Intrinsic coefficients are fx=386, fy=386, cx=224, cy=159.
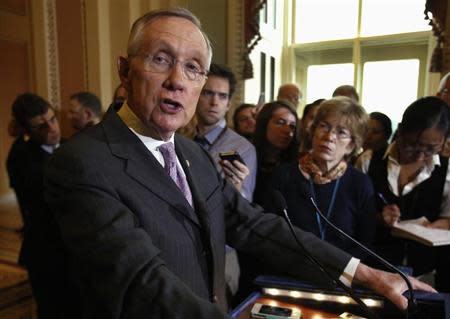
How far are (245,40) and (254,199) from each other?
299 centimetres

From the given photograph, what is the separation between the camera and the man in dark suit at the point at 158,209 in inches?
29.1

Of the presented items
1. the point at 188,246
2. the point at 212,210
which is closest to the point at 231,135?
the point at 212,210

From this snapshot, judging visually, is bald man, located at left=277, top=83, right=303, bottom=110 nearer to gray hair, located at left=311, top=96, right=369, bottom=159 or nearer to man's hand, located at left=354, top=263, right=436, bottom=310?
gray hair, located at left=311, top=96, right=369, bottom=159

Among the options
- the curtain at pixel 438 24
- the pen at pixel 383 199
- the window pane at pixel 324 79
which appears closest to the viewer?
the pen at pixel 383 199

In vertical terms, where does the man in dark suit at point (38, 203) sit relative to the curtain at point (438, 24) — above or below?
below

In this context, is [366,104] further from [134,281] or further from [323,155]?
[134,281]

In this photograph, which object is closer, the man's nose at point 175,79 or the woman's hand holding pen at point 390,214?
the man's nose at point 175,79

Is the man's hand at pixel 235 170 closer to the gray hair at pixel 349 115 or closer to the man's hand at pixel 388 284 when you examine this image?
the gray hair at pixel 349 115

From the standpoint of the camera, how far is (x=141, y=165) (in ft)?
3.01

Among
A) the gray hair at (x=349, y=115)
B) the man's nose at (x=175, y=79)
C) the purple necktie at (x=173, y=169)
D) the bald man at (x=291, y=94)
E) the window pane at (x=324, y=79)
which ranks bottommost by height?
the purple necktie at (x=173, y=169)

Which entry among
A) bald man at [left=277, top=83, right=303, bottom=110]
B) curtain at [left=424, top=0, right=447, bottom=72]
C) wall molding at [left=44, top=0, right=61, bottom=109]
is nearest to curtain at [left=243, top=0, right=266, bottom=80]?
bald man at [left=277, top=83, right=303, bottom=110]

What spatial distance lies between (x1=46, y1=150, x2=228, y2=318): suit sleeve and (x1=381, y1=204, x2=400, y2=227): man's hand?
3.88 feet

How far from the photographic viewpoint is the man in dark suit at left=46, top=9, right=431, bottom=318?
2.43 feet

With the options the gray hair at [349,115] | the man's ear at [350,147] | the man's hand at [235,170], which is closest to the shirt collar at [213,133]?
the man's hand at [235,170]
